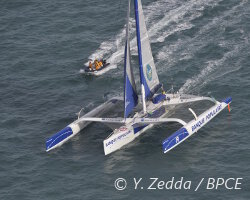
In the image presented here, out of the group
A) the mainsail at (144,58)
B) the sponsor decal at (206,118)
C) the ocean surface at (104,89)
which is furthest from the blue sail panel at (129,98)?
the sponsor decal at (206,118)

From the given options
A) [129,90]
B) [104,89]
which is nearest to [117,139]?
[129,90]

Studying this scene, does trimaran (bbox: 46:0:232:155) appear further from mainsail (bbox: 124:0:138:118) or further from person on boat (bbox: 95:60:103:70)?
person on boat (bbox: 95:60:103:70)

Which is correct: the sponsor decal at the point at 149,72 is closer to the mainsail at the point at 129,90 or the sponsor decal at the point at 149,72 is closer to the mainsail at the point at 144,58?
the mainsail at the point at 144,58

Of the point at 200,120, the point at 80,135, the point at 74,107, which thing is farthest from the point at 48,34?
the point at 200,120

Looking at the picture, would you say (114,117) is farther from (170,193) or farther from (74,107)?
(170,193)

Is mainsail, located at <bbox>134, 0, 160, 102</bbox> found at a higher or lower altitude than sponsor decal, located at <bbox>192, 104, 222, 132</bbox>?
higher

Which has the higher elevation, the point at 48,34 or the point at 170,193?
the point at 48,34

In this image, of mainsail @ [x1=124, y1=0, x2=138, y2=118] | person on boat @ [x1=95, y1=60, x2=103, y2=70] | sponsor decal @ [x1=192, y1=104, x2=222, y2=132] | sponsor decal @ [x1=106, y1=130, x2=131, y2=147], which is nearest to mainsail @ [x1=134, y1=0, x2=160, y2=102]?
mainsail @ [x1=124, y1=0, x2=138, y2=118]
